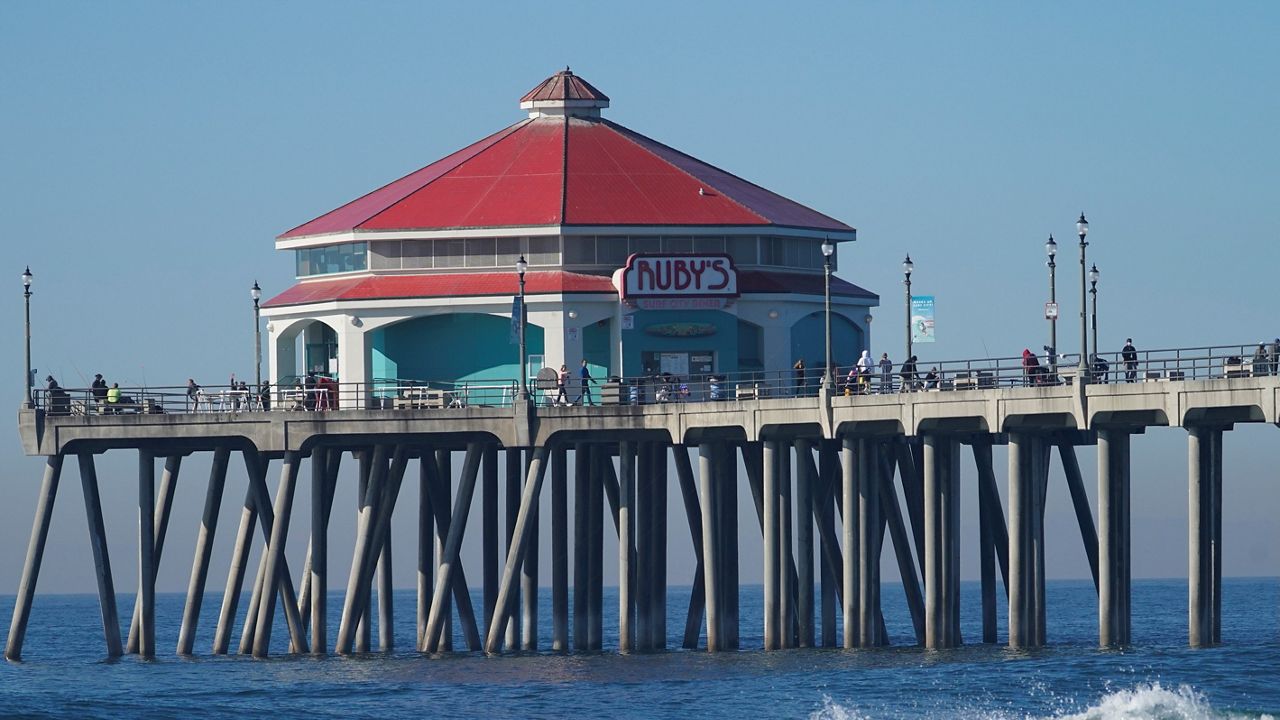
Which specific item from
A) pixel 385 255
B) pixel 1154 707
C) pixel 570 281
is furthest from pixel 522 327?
pixel 1154 707

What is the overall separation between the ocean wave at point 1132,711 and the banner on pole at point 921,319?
14.7 metres

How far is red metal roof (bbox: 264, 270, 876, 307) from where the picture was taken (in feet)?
212

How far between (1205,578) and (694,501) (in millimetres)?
17971

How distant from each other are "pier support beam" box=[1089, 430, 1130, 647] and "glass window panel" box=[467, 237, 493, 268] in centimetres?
1887

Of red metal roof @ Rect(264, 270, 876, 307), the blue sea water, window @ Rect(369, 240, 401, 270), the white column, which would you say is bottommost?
the blue sea water

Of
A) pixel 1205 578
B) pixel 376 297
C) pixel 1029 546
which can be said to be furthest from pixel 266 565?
pixel 1205 578

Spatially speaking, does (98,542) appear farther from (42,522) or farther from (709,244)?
(709,244)

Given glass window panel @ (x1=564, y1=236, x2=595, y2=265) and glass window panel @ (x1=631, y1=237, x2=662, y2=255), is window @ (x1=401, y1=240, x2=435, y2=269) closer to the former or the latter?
glass window panel @ (x1=564, y1=236, x2=595, y2=265)

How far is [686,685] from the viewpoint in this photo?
53.2 m

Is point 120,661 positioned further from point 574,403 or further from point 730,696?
point 730,696

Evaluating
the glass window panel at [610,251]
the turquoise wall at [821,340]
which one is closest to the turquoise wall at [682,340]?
the glass window panel at [610,251]

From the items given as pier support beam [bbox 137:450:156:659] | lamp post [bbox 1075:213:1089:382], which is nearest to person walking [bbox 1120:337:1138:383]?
lamp post [bbox 1075:213:1089:382]

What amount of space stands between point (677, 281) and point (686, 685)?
47.8 feet

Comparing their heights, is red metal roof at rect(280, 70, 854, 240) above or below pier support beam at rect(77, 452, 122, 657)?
above
